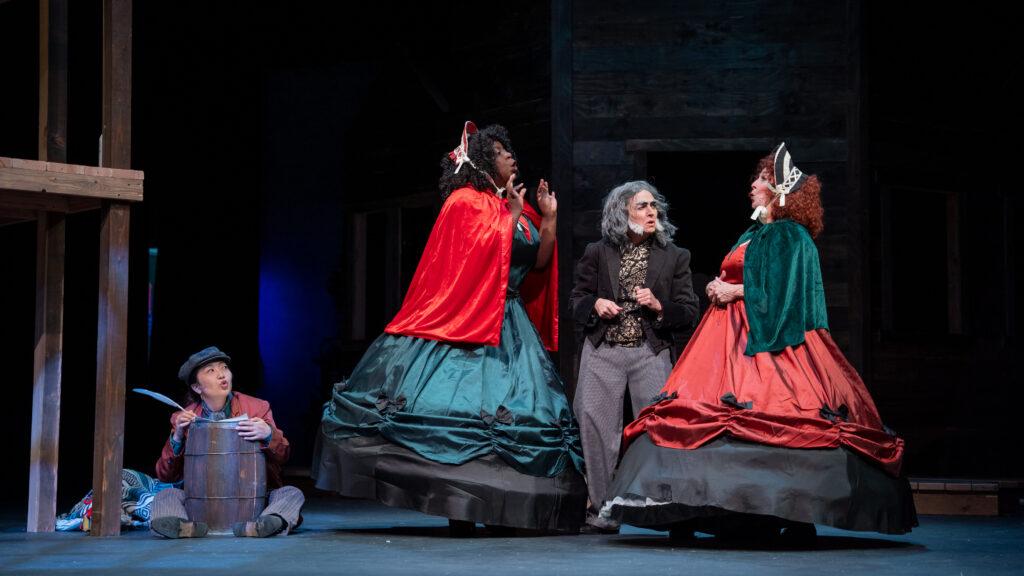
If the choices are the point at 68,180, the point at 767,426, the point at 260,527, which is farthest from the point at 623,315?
the point at 68,180

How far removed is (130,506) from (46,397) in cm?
68

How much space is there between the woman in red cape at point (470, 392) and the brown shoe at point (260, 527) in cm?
27

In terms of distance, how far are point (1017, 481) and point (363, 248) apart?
18.4 feet

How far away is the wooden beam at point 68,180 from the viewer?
214 inches

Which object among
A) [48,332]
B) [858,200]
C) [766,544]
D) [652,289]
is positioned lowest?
[766,544]

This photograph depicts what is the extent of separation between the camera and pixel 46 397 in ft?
19.8

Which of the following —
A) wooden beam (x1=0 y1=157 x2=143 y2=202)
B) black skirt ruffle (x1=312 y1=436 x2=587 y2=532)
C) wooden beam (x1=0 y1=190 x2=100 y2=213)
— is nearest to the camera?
wooden beam (x1=0 y1=157 x2=143 y2=202)

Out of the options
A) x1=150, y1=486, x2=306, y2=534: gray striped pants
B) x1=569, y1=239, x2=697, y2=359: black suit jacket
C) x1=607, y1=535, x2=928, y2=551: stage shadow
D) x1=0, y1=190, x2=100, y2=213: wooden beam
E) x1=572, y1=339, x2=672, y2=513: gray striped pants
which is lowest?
x1=607, y1=535, x2=928, y2=551: stage shadow

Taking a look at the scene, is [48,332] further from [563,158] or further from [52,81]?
[563,158]

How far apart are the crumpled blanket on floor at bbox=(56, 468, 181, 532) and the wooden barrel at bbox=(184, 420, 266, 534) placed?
0.35m

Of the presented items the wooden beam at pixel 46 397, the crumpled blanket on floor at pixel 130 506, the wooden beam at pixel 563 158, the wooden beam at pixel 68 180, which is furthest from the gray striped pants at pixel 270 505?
the wooden beam at pixel 563 158

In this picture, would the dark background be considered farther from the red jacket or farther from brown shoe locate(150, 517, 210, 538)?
brown shoe locate(150, 517, 210, 538)

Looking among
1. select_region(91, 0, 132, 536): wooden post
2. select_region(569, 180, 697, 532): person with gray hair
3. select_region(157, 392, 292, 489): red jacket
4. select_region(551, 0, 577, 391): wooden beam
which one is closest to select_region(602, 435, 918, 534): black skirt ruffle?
select_region(569, 180, 697, 532): person with gray hair

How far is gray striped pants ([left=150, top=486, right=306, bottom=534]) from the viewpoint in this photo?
577cm
